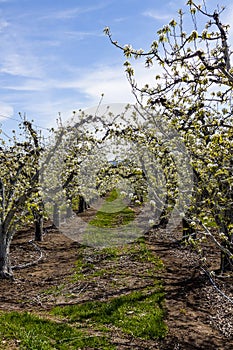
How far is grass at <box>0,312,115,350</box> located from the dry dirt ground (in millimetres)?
700

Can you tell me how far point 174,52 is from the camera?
7.09 metres

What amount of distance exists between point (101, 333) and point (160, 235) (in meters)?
13.0

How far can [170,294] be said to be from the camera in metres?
10.9

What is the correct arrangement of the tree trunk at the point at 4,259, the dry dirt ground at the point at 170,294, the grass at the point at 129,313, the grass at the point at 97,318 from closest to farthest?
the grass at the point at 97,318
the dry dirt ground at the point at 170,294
the grass at the point at 129,313
the tree trunk at the point at 4,259

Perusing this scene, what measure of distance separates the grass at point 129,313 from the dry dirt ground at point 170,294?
280 millimetres

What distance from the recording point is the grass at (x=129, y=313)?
27.2 ft

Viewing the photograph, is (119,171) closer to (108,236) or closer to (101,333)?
(101,333)

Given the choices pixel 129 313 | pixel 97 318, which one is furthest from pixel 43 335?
pixel 129 313

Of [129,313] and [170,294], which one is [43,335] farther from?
[170,294]

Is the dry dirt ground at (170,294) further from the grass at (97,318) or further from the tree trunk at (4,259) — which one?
the tree trunk at (4,259)

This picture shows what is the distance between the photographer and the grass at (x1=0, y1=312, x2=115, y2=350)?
7113mm

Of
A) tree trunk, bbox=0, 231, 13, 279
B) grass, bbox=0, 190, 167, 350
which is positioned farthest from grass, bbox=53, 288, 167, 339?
tree trunk, bbox=0, 231, 13, 279

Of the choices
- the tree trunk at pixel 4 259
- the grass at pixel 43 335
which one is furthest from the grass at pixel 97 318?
the tree trunk at pixel 4 259

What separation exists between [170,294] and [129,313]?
86.3 inches
